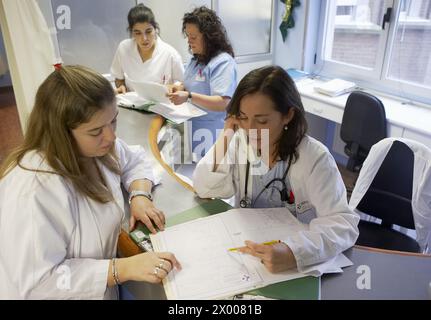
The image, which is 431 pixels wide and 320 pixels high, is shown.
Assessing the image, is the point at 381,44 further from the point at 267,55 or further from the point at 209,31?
the point at 209,31

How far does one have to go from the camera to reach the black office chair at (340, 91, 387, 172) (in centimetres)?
222

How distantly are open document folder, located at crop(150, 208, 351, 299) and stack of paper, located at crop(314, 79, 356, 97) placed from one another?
1.97m

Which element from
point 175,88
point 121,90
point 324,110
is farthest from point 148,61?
point 324,110

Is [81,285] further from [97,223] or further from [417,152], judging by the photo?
[417,152]

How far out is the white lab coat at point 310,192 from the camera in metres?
0.87

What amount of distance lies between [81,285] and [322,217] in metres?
0.65

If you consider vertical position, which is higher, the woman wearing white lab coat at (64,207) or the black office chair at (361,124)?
the woman wearing white lab coat at (64,207)

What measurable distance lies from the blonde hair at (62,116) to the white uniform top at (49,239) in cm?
2

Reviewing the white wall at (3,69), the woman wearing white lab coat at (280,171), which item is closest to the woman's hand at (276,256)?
the woman wearing white lab coat at (280,171)

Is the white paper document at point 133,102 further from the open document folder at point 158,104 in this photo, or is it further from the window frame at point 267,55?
the window frame at point 267,55

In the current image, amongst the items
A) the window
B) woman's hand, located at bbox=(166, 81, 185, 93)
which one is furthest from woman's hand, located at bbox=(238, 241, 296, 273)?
the window

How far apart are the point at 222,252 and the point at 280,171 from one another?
1.17ft

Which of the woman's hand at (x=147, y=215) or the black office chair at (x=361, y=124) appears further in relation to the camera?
the black office chair at (x=361, y=124)
